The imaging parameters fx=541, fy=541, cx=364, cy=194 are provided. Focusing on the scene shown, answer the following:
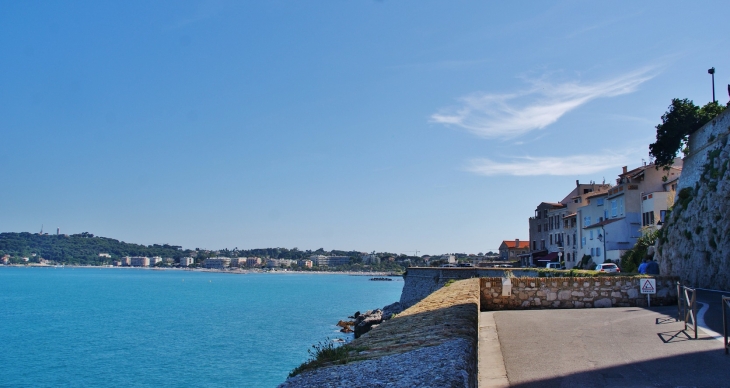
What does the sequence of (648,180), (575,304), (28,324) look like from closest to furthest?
(575,304)
(648,180)
(28,324)

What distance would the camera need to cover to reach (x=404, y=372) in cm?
482

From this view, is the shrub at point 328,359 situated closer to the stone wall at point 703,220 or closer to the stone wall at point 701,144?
the stone wall at point 703,220

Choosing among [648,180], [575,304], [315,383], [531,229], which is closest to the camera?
[315,383]

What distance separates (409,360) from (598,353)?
6.54 m

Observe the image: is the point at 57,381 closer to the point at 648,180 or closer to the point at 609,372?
the point at 609,372

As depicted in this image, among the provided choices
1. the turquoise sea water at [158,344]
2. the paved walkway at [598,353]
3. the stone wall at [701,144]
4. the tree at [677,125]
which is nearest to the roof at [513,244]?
the turquoise sea water at [158,344]

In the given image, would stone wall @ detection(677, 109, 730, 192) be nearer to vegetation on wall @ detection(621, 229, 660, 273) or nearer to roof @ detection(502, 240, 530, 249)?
vegetation on wall @ detection(621, 229, 660, 273)

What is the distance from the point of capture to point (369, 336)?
309 inches

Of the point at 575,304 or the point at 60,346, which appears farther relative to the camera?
the point at 60,346

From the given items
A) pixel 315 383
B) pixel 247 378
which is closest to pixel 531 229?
pixel 247 378

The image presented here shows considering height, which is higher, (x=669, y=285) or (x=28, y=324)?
(x=669, y=285)

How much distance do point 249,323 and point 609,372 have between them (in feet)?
182

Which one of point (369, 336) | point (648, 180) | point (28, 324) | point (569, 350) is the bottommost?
point (28, 324)

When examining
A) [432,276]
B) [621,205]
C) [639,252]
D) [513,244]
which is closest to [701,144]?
[639,252]
